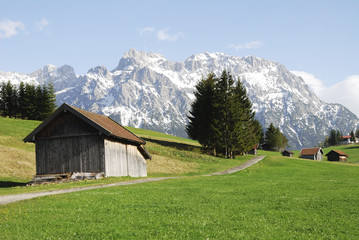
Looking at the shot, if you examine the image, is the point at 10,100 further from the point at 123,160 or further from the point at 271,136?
the point at 271,136

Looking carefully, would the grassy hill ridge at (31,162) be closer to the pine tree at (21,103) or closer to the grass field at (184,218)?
the grass field at (184,218)

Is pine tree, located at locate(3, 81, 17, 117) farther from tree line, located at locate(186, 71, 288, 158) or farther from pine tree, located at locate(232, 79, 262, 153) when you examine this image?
pine tree, located at locate(232, 79, 262, 153)

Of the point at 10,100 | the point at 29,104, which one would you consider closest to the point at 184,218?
the point at 29,104

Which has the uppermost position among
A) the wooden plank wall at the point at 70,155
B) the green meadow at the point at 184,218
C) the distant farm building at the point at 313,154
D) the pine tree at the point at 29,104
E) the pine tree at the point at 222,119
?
the pine tree at the point at 29,104

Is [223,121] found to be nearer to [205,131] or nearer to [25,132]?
[205,131]

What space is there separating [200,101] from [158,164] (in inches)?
1184

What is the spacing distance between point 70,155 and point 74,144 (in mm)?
1253

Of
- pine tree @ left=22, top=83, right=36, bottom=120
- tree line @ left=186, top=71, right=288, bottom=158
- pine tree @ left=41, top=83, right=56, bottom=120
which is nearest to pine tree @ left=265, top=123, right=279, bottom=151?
tree line @ left=186, top=71, right=288, bottom=158

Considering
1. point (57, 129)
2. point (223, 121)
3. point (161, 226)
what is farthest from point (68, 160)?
point (223, 121)

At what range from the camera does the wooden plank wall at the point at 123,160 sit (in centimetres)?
3519

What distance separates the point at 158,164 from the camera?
51.9 metres

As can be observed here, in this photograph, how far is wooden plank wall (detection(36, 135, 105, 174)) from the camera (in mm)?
34406

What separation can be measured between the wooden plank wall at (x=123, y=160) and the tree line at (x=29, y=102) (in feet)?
214

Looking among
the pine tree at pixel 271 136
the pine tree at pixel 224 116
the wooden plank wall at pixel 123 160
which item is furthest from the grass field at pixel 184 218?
the pine tree at pixel 271 136
